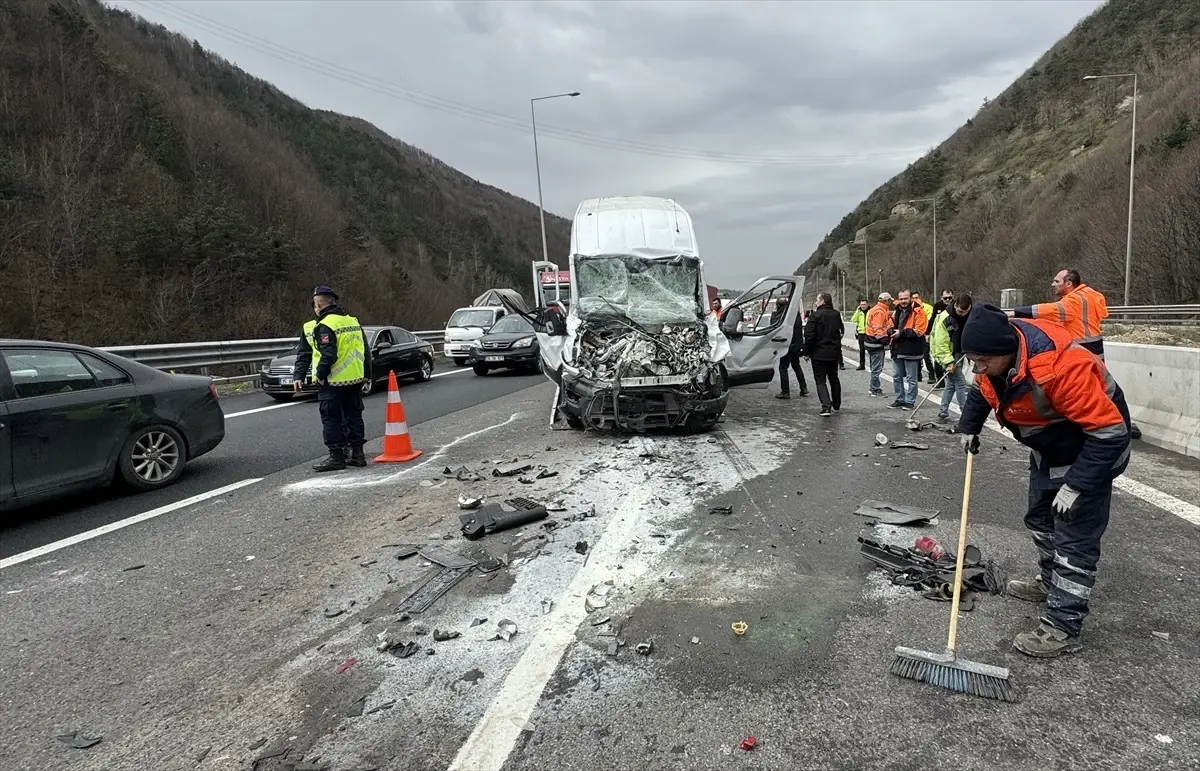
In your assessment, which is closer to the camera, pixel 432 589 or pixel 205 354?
pixel 432 589

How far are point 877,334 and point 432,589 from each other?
942 cm

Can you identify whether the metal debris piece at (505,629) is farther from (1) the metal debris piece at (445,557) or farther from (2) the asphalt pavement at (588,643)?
(1) the metal debris piece at (445,557)

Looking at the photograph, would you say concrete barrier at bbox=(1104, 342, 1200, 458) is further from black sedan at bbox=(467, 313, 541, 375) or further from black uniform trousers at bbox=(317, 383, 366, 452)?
black sedan at bbox=(467, 313, 541, 375)

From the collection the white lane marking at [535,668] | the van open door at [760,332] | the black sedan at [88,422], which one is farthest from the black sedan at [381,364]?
the white lane marking at [535,668]

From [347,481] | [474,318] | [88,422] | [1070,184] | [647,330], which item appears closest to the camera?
[88,422]

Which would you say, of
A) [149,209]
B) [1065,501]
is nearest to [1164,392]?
[1065,501]

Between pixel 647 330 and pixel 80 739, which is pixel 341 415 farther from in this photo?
pixel 80 739

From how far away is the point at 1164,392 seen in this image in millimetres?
7129

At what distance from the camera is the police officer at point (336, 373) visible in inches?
258

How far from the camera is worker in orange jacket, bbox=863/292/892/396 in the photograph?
10922 mm

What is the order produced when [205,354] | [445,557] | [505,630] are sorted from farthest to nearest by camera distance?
1. [205,354]
2. [445,557]
3. [505,630]

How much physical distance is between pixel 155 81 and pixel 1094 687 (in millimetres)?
59279

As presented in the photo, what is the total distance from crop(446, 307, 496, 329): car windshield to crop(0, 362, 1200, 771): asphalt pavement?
53.1 feet

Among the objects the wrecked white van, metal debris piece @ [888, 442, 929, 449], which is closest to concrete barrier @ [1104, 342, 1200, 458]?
metal debris piece @ [888, 442, 929, 449]
